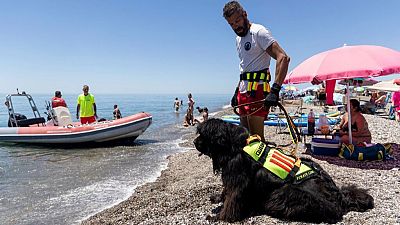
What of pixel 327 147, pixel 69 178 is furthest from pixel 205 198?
pixel 69 178

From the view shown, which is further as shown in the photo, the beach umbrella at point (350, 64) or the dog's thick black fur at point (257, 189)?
the beach umbrella at point (350, 64)

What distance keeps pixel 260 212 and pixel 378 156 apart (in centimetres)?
412

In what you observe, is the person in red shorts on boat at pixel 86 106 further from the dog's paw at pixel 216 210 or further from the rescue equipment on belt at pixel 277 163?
the rescue equipment on belt at pixel 277 163

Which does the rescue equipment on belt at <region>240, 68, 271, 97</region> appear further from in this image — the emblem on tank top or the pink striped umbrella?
the pink striped umbrella

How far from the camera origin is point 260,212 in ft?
10.6

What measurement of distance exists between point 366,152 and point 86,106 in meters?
9.11

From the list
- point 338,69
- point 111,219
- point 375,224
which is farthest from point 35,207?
point 338,69

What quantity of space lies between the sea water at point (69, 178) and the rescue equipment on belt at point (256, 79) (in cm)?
337

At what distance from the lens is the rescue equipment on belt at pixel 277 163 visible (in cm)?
305

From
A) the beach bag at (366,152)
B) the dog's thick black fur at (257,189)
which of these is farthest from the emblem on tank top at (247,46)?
the beach bag at (366,152)

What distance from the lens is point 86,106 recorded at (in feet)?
37.1

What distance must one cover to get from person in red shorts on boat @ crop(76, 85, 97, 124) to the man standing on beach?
845 centimetres

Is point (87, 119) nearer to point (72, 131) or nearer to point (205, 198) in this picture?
point (72, 131)

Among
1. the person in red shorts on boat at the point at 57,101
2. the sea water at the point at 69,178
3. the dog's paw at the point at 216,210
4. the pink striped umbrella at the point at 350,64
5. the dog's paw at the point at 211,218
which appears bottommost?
the sea water at the point at 69,178
